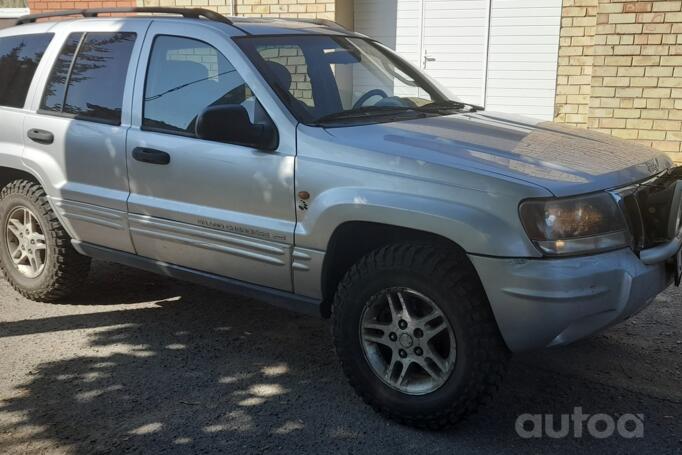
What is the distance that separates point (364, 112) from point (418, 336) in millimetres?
1326

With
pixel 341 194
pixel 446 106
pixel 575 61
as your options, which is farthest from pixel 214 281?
pixel 575 61

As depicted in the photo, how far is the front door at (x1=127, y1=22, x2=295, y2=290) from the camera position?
11.6ft

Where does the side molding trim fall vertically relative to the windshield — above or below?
below

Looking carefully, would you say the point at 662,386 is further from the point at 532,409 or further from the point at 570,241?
the point at 570,241

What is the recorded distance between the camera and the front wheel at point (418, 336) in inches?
118

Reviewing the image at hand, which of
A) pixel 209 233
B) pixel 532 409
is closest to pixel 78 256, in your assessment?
pixel 209 233

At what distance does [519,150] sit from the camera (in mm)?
3314

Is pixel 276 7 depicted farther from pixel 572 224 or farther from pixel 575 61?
pixel 572 224

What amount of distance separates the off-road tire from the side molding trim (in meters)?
0.18

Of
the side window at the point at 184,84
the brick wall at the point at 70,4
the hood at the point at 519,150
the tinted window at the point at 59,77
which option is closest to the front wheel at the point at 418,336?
the hood at the point at 519,150

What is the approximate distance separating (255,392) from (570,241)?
177 cm

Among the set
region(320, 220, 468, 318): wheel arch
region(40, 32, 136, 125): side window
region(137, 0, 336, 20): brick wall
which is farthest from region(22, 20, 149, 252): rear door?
region(137, 0, 336, 20): brick wall

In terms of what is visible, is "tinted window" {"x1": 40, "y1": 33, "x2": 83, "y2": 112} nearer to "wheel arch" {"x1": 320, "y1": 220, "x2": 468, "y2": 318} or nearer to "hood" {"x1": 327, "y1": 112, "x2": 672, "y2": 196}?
"hood" {"x1": 327, "y1": 112, "x2": 672, "y2": 196}

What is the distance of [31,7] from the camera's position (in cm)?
1101
